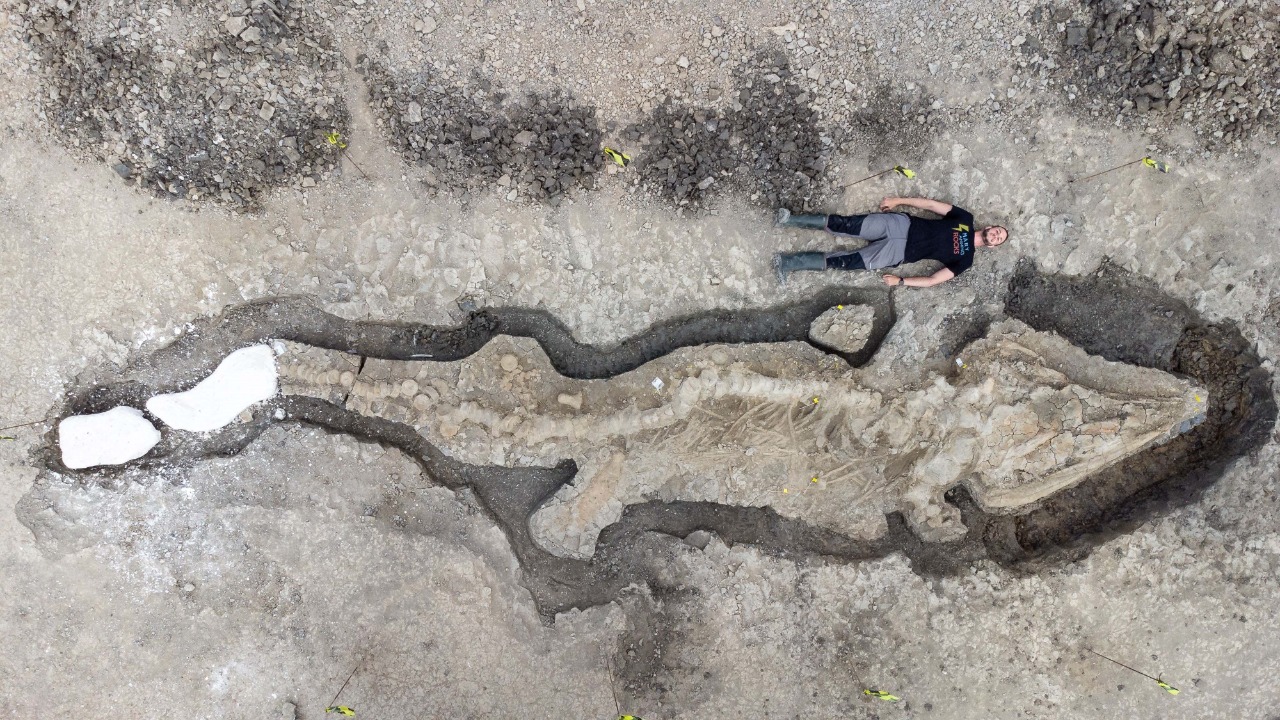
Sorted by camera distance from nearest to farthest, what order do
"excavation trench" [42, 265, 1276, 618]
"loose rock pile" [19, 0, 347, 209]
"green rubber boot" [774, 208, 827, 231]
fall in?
"loose rock pile" [19, 0, 347, 209], "green rubber boot" [774, 208, 827, 231], "excavation trench" [42, 265, 1276, 618]

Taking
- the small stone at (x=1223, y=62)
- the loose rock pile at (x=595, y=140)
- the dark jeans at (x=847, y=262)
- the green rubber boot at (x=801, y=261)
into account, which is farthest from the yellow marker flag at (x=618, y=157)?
the small stone at (x=1223, y=62)

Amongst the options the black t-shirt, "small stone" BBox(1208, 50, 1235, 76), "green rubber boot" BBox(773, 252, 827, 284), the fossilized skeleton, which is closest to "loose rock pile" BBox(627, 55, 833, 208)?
"green rubber boot" BBox(773, 252, 827, 284)

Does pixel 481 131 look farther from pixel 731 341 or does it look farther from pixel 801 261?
pixel 801 261

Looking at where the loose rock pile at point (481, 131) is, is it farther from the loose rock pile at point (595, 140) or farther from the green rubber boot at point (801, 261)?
the green rubber boot at point (801, 261)

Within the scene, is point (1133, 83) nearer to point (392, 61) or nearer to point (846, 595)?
point (846, 595)

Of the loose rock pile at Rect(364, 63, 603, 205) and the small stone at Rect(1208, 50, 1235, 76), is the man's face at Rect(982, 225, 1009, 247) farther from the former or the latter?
the loose rock pile at Rect(364, 63, 603, 205)

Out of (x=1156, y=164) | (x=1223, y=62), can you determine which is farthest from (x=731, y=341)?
(x=1223, y=62)

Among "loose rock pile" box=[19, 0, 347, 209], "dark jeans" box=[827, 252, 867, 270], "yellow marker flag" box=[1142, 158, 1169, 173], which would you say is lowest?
"dark jeans" box=[827, 252, 867, 270]
